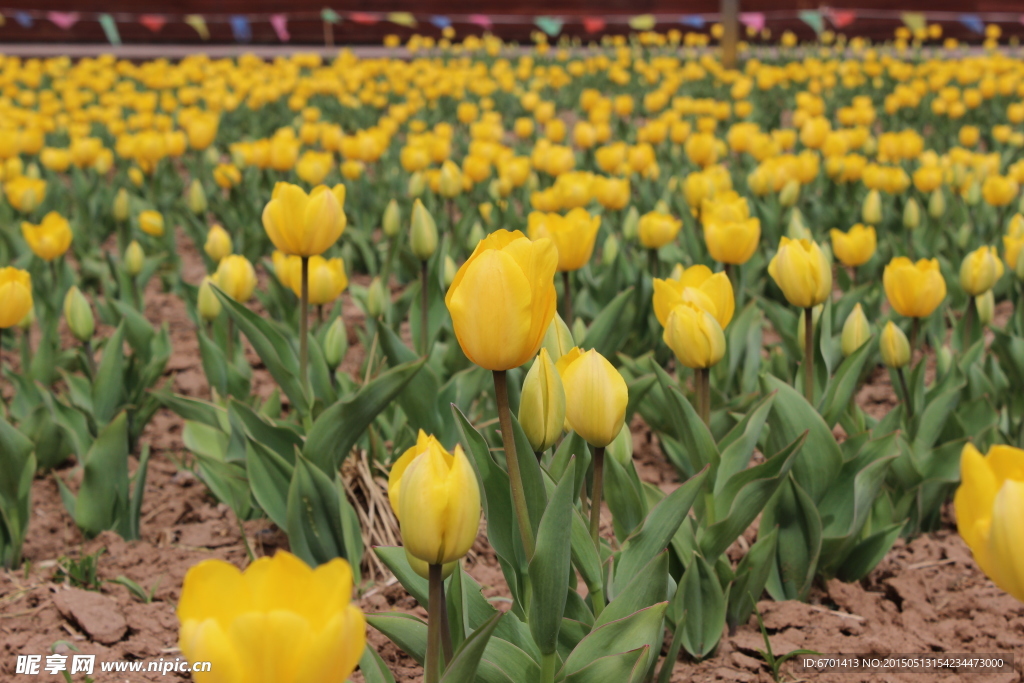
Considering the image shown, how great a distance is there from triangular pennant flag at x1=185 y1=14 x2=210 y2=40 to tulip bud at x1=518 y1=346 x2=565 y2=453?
686 inches

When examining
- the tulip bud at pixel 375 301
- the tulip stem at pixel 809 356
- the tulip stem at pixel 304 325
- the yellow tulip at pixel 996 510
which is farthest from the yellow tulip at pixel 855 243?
the yellow tulip at pixel 996 510

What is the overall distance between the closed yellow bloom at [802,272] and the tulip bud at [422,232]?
37.2 inches

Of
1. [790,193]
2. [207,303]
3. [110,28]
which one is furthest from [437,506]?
[110,28]

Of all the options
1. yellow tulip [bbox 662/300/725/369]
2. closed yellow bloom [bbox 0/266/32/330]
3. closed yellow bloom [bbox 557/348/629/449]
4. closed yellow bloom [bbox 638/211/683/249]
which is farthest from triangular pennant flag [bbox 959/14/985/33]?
closed yellow bloom [bbox 557/348/629/449]

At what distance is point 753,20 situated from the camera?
1553cm

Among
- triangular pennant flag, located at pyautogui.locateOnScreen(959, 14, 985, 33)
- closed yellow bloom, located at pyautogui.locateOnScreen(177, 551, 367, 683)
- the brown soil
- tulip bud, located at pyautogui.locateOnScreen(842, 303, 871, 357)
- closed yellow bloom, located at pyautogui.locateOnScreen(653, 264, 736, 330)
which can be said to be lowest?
the brown soil

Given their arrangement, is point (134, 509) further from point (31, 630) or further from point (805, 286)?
point (805, 286)

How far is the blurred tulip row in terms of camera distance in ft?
3.37

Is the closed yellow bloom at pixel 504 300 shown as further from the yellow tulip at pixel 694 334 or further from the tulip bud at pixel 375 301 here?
the tulip bud at pixel 375 301

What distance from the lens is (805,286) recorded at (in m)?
1.88

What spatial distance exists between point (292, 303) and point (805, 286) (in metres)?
1.94

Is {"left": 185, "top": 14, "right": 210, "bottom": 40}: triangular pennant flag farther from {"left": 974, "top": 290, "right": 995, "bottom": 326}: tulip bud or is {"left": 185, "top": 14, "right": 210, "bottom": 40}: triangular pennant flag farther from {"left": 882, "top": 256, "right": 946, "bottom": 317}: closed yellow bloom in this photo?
{"left": 882, "top": 256, "right": 946, "bottom": 317}: closed yellow bloom

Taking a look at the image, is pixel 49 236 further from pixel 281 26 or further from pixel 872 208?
pixel 281 26

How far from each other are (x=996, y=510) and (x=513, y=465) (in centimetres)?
A: 53
